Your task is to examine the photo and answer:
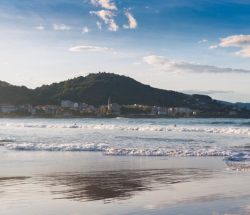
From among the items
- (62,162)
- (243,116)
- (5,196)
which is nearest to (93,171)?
(62,162)

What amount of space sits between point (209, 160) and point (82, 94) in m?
153

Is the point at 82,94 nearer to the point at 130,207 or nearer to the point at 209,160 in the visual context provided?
the point at 209,160

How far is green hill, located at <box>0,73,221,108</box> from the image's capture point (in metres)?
168

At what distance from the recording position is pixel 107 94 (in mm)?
166000

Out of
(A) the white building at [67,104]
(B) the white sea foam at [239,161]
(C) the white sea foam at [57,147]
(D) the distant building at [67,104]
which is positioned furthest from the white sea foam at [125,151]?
(A) the white building at [67,104]

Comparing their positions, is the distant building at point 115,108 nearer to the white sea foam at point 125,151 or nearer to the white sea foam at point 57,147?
the white sea foam at point 57,147

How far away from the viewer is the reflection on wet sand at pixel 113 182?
1327 centimetres

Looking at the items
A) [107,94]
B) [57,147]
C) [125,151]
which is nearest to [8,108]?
[107,94]

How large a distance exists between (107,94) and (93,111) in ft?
45.8

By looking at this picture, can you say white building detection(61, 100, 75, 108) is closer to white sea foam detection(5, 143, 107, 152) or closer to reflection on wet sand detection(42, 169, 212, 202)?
white sea foam detection(5, 143, 107, 152)

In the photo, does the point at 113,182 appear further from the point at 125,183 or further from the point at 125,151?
the point at 125,151

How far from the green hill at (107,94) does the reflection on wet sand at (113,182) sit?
483 ft

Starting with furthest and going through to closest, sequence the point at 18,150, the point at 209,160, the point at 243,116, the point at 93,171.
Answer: the point at 243,116 → the point at 18,150 → the point at 209,160 → the point at 93,171

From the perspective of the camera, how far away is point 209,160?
917 inches
